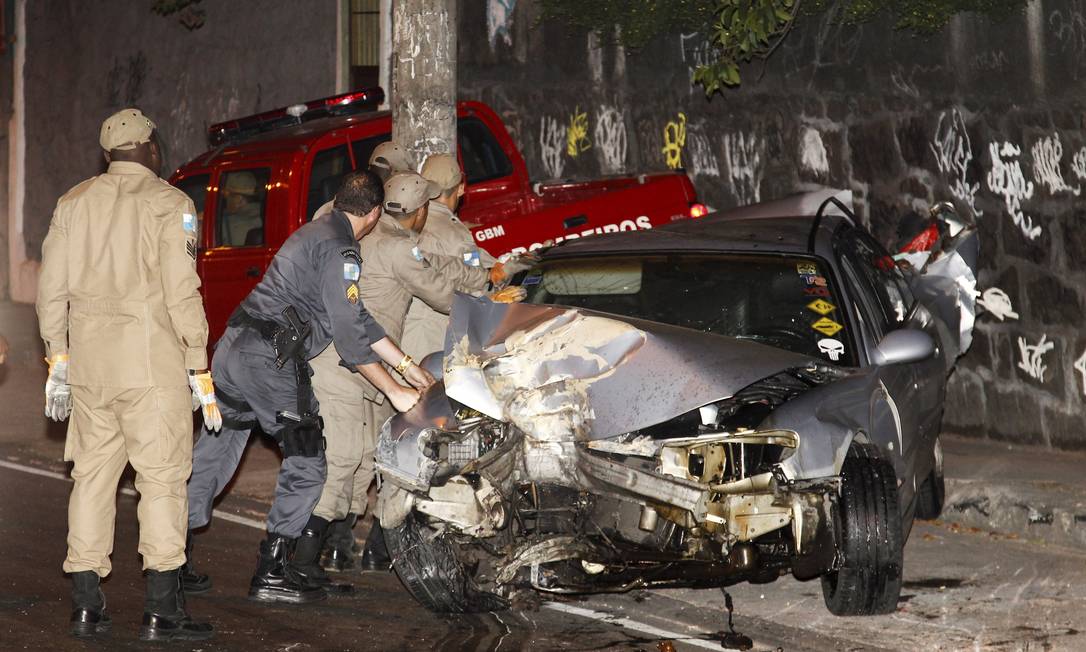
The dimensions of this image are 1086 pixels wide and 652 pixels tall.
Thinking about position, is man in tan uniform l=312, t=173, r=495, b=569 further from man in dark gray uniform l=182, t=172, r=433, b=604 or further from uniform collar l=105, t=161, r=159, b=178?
uniform collar l=105, t=161, r=159, b=178

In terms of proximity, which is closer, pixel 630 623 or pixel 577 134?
pixel 630 623

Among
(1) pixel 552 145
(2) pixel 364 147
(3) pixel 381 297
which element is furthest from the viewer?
(1) pixel 552 145

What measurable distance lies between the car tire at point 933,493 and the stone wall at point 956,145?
183 centimetres

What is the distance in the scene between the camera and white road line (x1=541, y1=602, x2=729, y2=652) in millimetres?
6184

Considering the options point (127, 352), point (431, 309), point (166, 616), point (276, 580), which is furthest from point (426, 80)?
point (166, 616)

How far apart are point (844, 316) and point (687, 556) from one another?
5.54 feet

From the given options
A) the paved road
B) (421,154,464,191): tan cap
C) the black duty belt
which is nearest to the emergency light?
(421,154,464,191): tan cap

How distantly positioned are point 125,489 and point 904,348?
540cm

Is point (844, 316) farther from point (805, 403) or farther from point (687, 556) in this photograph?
point (687, 556)

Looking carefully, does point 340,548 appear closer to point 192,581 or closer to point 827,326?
point 192,581

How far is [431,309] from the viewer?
789 centimetres

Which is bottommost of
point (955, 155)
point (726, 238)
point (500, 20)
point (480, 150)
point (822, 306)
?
point (822, 306)

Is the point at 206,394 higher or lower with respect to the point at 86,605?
higher

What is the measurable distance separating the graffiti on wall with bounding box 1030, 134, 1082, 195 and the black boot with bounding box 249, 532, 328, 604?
5.55m
